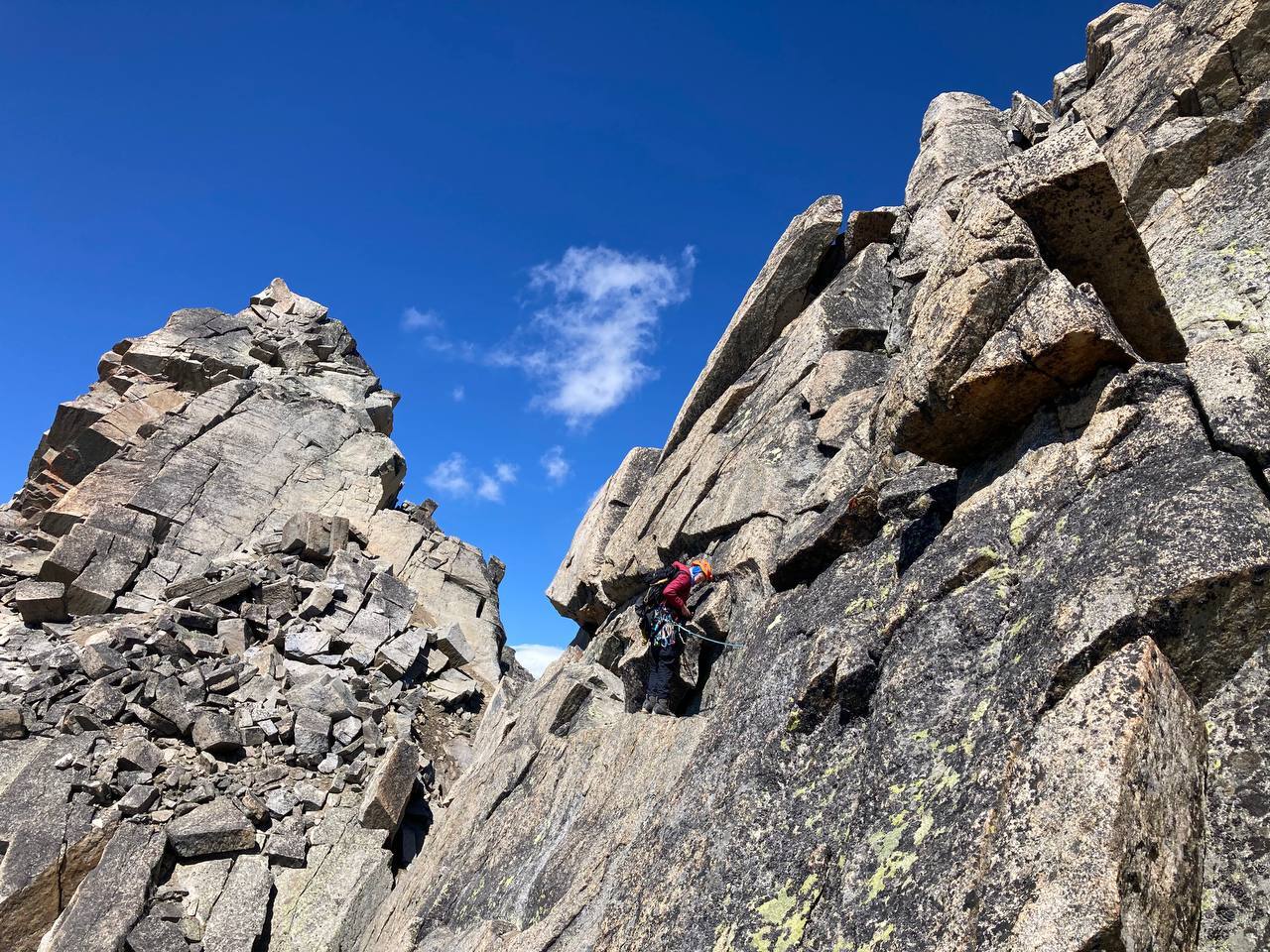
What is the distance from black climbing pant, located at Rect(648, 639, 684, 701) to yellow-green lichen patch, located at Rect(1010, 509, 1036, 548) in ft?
27.6

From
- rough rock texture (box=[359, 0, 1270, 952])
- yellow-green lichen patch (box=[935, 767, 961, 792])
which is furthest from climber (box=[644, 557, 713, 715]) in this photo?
yellow-green lichen patch (box=[935, 767, 961, 792])

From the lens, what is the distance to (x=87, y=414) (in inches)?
1784

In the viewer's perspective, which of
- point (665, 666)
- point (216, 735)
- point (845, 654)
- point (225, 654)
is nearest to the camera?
point (845, 654)

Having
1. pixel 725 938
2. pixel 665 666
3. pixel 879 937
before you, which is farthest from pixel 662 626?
pixel 879 937

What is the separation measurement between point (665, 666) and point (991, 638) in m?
9.11

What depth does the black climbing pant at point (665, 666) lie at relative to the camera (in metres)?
17.0

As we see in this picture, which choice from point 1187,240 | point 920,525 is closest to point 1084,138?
point 1187,240

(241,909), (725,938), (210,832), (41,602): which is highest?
(41,602)

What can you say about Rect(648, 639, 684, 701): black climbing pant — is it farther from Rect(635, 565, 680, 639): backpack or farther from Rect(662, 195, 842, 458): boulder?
Rect(662, 195, 842, 458): boulder

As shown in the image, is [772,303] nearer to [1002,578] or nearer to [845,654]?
[845,654]

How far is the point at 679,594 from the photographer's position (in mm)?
17531

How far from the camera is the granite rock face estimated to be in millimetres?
21734

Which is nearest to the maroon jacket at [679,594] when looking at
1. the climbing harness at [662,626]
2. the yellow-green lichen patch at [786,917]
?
the climbing harness at [662,626]

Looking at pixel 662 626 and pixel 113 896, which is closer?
pixel 662 626
